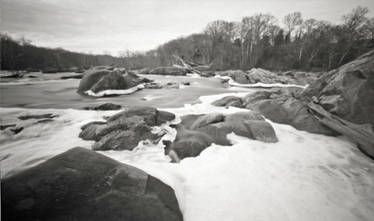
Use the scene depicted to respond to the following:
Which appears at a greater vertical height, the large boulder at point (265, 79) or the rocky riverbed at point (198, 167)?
the large boulder at point (265, 79)

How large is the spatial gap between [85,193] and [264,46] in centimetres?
4870

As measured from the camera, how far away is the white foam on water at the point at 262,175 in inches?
93.9

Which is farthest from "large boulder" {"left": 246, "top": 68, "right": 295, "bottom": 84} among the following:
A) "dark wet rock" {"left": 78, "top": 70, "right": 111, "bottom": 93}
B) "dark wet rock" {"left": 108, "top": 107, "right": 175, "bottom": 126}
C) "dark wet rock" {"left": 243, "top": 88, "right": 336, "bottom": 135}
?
"dark wet rock" {"left": 78, "top": 70, "right": 111, "bottom": 93}

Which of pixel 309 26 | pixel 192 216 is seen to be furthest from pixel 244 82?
pixel 309 26

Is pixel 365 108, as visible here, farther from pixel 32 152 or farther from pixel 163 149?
pixel 32 152

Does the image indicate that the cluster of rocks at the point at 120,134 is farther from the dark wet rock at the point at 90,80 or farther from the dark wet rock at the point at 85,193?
the dark wet rock at the point at 90,80

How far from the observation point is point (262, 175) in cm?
316

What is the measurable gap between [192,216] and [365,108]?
6.16m

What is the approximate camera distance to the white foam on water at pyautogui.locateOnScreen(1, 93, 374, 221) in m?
2.38

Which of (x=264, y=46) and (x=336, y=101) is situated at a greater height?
(x=264, y=46)

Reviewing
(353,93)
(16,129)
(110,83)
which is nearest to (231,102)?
(353,93)

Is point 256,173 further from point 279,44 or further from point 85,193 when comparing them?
point 279,44

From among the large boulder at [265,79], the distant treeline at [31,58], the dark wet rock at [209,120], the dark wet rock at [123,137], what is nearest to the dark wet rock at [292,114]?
the dark wet rock at [209,120]

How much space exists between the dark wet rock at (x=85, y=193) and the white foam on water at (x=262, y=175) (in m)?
0.49
